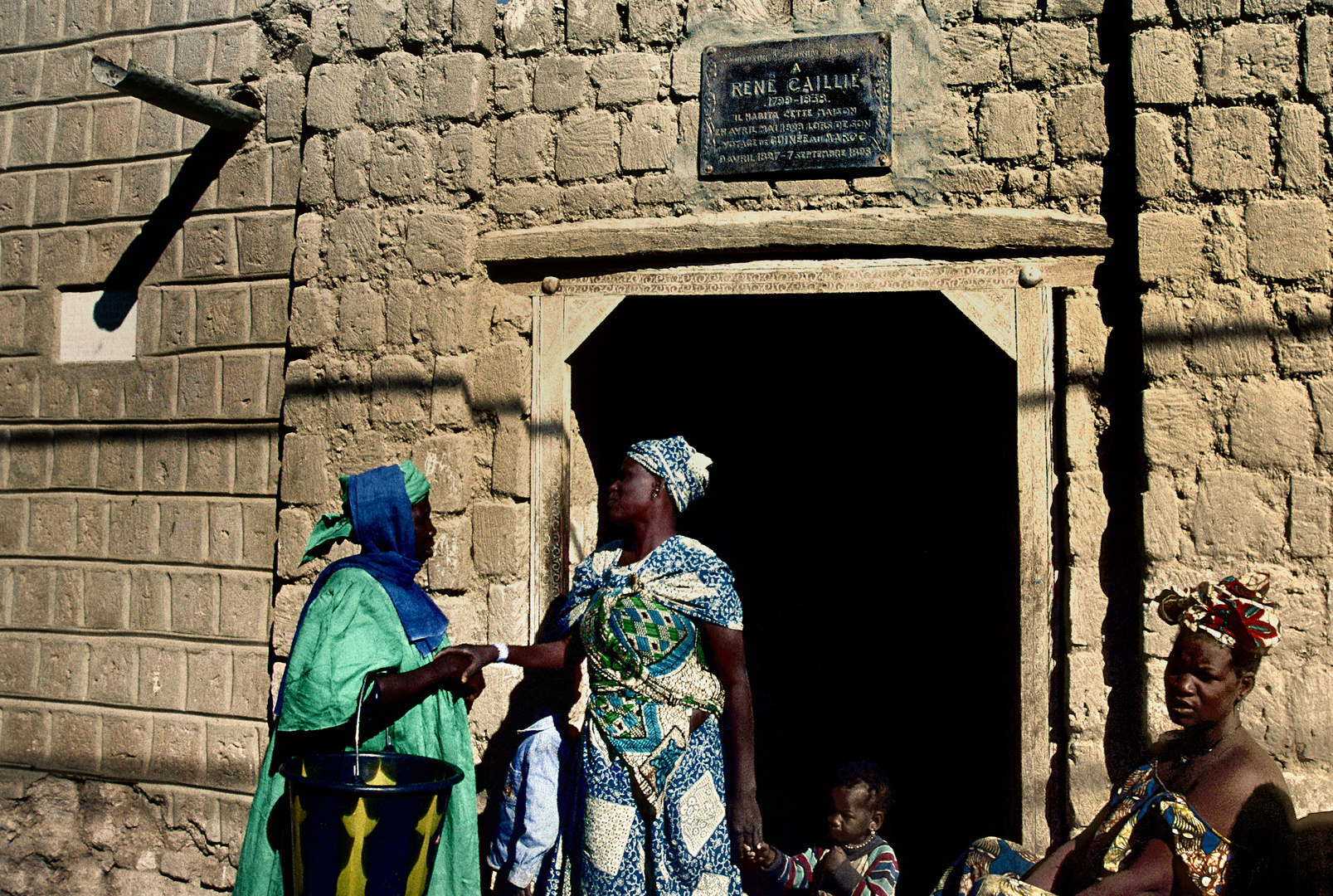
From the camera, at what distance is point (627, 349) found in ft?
16.8

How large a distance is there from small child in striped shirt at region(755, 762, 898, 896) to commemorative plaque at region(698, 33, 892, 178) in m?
2.24

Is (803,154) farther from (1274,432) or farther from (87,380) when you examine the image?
(87,380)

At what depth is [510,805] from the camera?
11.5 ft

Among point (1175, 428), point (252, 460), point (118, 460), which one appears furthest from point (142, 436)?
point (1175, 428)

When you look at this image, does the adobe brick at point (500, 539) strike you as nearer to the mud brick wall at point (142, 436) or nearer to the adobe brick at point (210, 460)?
the mud brick wall at point (142, 436)

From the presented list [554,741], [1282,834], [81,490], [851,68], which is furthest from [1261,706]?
[81,490]

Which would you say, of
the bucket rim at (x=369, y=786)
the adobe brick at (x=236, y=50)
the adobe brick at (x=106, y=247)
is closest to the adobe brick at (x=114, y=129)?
the adobe brick at (x=106, y=247)

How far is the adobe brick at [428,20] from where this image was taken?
4.25m

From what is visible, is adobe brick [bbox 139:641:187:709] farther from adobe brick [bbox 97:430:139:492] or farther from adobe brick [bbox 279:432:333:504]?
adobe brick [bbox 279:432:333:504]

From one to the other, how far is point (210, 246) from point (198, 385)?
0.64 meters

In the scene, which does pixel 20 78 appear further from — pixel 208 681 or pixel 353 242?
pixel 208 681

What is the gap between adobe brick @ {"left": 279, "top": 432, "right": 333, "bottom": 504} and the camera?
417 centimetres

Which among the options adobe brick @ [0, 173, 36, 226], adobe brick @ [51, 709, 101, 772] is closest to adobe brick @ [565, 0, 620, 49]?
adobe brick @ [0, 173, 36, 226]

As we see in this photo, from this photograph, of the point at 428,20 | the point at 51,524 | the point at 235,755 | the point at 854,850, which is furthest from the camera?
the point at 51,524
